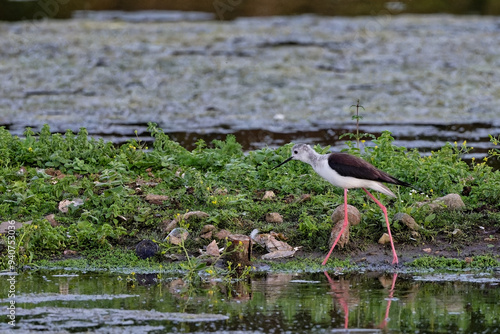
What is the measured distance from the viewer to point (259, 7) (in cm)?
2606

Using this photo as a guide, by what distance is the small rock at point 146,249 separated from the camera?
305 inches

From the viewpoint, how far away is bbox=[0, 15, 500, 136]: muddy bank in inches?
591

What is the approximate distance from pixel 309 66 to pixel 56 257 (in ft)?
37.7

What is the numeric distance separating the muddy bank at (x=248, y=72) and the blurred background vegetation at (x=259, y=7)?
4.33ft

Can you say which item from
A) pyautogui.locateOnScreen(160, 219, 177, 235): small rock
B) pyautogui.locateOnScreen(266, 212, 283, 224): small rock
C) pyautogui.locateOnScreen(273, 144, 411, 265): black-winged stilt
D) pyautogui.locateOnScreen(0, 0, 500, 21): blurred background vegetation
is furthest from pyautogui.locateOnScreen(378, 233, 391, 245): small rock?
pyautogui.locateOnScreen(0, 0, 500, 21): blurred background vegetation

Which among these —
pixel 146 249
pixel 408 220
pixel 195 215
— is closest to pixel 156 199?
pixel 195 215

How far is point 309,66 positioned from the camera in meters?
18.5

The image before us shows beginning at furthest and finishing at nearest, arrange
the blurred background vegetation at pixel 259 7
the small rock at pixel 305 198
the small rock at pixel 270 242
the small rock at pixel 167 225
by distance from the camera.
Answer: the blurred background vegetation at pixel 259 7 → the small rock at pixel 305 198 → the small rock at pixel 167 225 → the small rock at pixel 270 242

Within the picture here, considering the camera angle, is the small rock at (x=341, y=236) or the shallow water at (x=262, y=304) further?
the small rock at (x=341, y=236)

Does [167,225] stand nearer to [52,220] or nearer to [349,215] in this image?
[52,220]

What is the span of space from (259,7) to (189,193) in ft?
58.9

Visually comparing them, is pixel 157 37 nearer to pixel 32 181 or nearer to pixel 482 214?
pixel 32 181

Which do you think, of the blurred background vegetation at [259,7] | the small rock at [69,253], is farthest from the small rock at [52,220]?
the blurred background vegetation at [259,7]

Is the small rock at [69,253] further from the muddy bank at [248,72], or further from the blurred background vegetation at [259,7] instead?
the blurred background vegetation at [259,7]
